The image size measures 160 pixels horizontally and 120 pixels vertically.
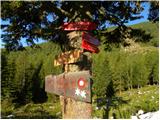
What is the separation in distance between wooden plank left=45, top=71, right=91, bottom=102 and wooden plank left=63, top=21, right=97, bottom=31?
1.85 meters

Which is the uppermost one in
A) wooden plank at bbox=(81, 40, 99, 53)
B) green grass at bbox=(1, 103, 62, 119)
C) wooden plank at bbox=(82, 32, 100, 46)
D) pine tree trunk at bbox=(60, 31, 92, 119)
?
wooden plank at bbox=(82, 32, 100, 46)

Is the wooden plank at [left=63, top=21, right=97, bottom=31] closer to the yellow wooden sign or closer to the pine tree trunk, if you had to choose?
the pine tree trunk

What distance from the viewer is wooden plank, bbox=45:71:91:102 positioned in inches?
258

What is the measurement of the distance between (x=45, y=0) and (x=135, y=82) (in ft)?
324

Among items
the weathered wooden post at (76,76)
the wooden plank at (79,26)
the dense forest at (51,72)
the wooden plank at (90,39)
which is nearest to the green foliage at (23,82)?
the dense forest at (51,72)

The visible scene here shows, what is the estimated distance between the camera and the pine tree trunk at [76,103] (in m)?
8.52

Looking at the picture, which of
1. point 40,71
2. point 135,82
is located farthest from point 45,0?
point 135,82

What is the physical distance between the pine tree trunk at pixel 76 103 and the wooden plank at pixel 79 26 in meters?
0.15

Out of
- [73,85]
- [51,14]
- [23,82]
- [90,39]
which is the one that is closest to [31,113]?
[51,14]

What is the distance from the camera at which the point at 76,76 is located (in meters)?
6.69

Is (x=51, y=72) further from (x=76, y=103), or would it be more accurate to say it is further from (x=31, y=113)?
(x=76, y=103)

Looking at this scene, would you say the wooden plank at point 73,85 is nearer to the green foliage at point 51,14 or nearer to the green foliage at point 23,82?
the green foliage at point 51,14

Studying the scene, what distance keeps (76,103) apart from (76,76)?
1984 millimetres

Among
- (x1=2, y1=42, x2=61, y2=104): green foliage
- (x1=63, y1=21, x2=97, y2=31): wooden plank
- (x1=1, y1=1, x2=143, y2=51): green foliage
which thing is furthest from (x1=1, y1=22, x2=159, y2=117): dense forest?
(x1=63, y1=21, x2=97, y2=31): wooden plank
